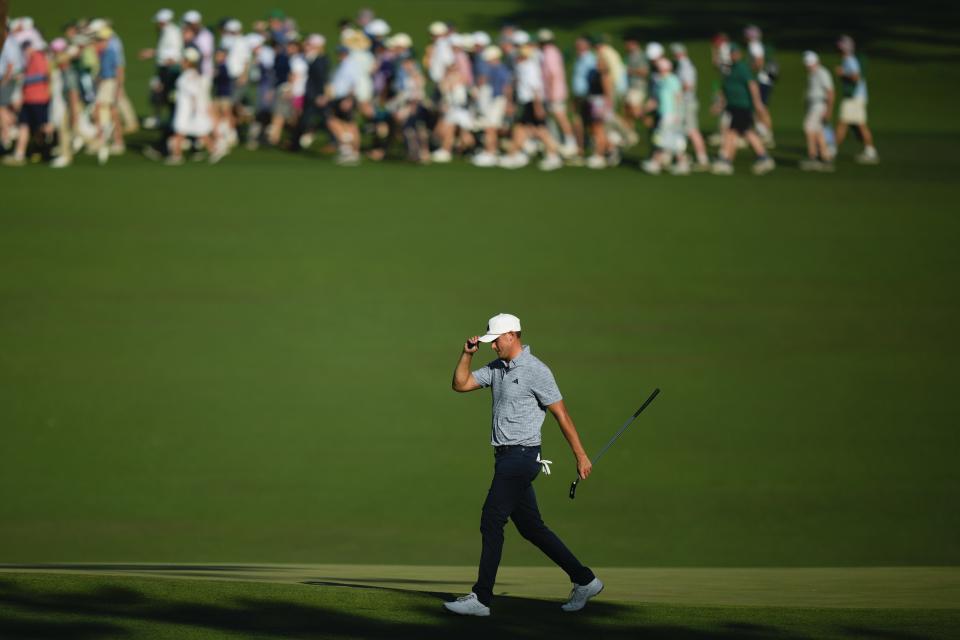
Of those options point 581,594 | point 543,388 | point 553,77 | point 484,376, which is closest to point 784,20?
point 553,77

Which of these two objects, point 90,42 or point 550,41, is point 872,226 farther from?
point 90,42

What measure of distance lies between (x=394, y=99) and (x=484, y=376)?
1711 centimetres

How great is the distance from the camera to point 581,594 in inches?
299

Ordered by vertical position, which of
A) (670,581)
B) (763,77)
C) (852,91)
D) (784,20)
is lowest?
(670,581)

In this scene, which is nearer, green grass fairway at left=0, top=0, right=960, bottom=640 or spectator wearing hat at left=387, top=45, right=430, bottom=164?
green grass fairway at left=0, top=0, right=960, bottom=640

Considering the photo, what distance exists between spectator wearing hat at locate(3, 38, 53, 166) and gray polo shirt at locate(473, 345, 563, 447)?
16.7 meters

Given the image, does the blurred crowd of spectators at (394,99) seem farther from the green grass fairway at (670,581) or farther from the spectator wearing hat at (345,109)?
the green grass fairway at (670,581)

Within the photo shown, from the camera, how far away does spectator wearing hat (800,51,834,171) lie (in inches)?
957

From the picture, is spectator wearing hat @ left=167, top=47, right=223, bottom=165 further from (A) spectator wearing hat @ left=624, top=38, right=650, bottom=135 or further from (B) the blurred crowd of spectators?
(A) spectator wearing hat @ left=624, top=38, right=650, bottom=135

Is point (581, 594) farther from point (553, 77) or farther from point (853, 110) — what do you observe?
point (853, 110)

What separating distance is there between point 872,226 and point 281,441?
10.3 metres

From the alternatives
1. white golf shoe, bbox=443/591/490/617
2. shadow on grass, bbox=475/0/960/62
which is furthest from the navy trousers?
shadow on grass, bbox=475/0/960/62

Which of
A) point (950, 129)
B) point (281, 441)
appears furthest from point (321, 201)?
point (950, 129)

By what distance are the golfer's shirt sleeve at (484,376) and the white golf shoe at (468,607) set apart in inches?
45.1
